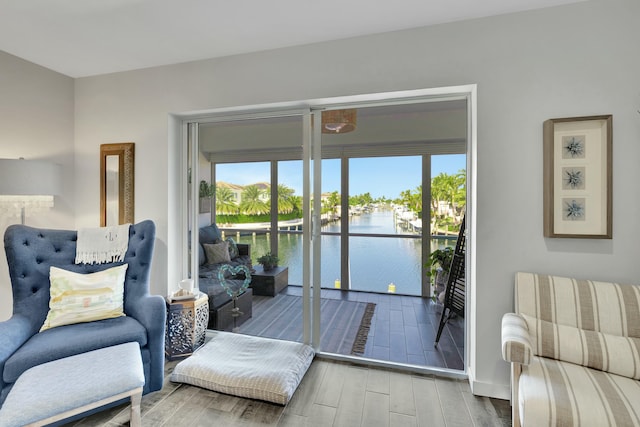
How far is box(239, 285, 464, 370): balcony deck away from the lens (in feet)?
8.29

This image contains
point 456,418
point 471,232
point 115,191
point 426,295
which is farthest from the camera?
point 426,295

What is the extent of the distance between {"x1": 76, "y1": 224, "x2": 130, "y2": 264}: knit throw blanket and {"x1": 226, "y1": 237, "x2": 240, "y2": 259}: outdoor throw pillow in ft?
2.72

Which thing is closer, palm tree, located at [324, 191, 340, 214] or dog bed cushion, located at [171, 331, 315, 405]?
dog bed cushion, located at [171, 331, 315, 405]

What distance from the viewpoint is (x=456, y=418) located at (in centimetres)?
180

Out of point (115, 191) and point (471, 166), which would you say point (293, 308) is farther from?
point (115, 191)

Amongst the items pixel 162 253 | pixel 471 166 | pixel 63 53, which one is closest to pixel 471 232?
pixel 471 166

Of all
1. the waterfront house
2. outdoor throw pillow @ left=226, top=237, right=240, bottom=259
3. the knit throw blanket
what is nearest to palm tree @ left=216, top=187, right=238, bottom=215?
outdoor throw pillow @ left=226, top=237, right=240, bottom=259

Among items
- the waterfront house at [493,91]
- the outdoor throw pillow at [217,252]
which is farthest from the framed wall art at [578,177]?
the outdoor throw pillow at [217,252]

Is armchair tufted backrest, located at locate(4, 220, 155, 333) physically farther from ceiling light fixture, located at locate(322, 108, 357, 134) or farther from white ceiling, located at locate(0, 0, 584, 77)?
ceiling light fixture, located at locate(322, 108, 357, 134)

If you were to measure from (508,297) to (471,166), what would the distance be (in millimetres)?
951

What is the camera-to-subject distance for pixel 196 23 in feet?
6.89

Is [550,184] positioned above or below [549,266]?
above

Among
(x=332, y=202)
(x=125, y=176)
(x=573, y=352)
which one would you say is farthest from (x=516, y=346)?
(x=125, y=176)

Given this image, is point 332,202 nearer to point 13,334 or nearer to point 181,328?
point 181,328
